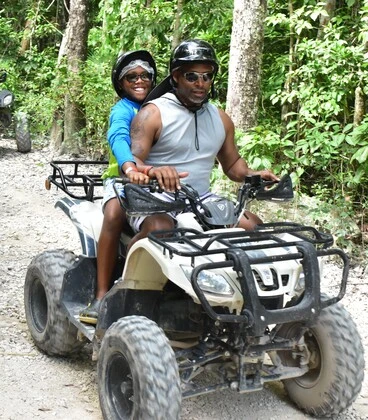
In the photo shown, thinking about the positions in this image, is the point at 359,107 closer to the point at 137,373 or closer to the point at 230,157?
the point at 230,157

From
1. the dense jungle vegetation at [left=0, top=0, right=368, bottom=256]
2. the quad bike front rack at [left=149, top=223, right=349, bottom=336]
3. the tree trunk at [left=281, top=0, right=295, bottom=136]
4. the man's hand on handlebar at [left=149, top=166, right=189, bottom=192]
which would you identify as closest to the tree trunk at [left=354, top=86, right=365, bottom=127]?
the dense jungle vegetation at [left=0, top=0, right=368, bottom=256]

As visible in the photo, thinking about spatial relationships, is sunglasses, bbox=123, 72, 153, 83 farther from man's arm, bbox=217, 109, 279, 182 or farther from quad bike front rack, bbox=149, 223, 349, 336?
quad bike front rack, bbox=149, 223, 349, 336

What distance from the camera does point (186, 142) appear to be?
4.30m

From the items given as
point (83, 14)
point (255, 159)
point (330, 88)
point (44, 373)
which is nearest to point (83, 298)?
point (44, 373)

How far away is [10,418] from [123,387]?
73 centimetres

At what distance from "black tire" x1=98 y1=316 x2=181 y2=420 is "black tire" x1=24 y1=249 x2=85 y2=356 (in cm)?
99

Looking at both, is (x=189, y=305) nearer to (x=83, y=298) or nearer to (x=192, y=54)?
(x=83, y=298)

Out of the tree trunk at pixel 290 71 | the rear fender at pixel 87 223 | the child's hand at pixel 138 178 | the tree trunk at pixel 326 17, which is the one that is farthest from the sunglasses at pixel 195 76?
the tree trunk at pixel 326 17

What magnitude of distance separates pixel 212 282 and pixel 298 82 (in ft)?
18.6

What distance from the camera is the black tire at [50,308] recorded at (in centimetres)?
483

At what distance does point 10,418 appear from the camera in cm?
399

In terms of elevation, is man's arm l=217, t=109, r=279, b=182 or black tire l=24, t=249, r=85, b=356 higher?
man's arm l=217, t=109, r=279, b=182

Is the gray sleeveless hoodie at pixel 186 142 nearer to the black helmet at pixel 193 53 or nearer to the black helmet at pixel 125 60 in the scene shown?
the black helmet at pixel 193 53

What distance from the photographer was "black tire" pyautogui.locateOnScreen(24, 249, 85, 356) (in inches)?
190
